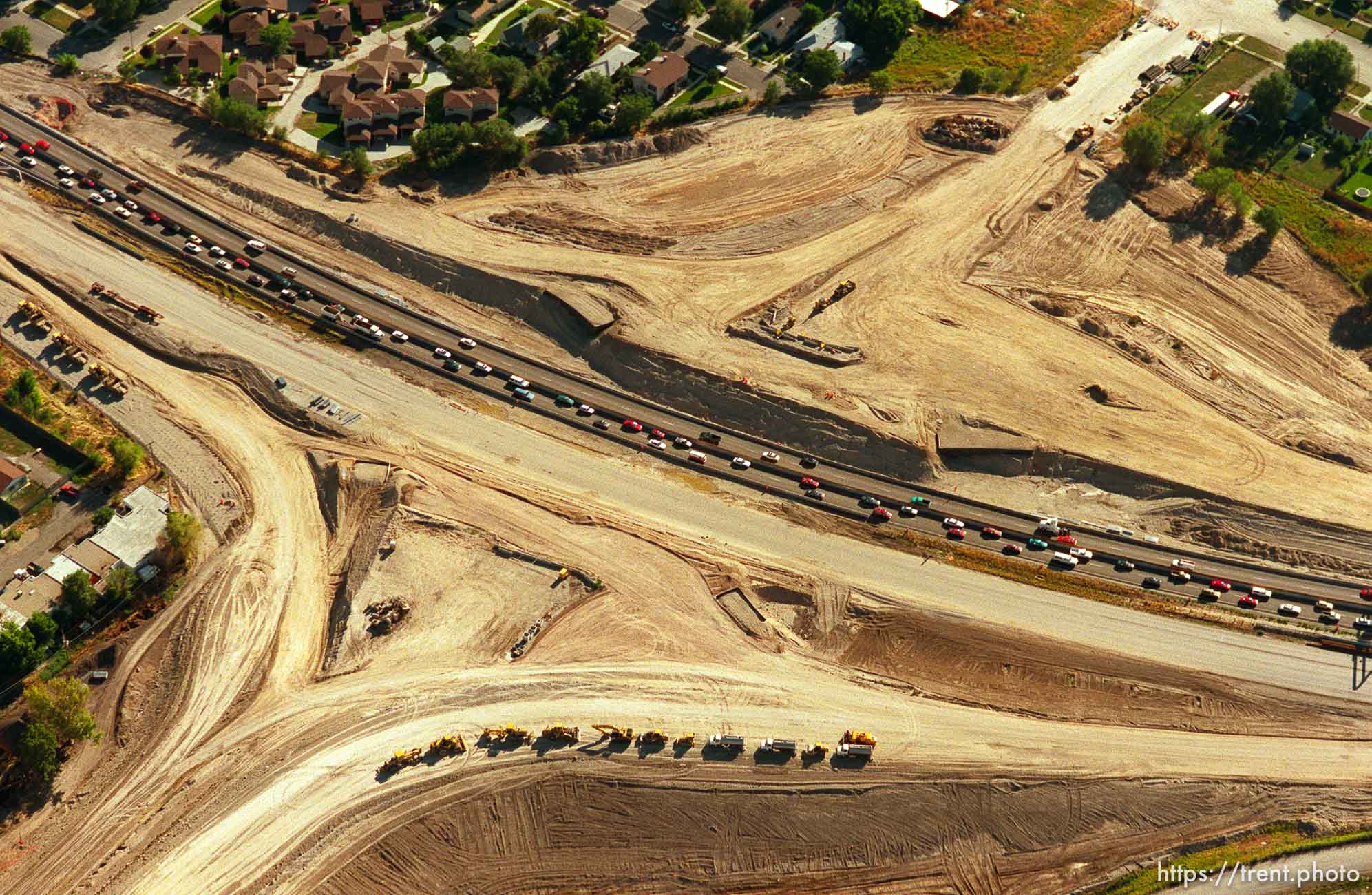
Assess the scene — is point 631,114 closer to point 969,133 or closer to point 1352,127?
point 969,133

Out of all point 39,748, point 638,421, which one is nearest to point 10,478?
point 39,748

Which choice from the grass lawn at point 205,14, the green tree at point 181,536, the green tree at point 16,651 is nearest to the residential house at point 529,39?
the grass lawn at point 205,14

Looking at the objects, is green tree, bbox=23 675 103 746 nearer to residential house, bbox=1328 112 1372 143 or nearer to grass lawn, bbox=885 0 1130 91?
grass lawn, bbox=885 0 1130 91

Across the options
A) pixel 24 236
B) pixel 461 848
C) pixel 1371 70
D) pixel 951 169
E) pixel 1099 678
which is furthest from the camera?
pixel 1371 70

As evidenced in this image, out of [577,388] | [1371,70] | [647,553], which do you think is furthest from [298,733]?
[1371,70]

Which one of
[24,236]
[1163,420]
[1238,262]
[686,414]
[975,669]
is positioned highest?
[1238,262]

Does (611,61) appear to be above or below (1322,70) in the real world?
below

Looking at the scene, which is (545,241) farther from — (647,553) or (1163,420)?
(1163,420)

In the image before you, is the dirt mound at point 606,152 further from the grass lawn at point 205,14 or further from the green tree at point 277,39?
the grass lawn at point 205,14
